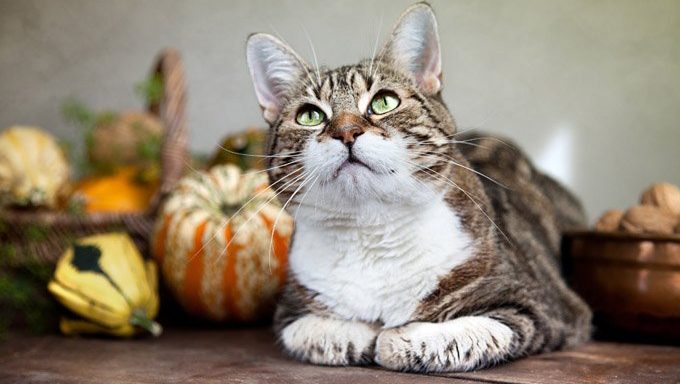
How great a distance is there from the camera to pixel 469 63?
2979mm

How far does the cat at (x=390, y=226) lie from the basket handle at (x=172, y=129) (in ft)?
2.33

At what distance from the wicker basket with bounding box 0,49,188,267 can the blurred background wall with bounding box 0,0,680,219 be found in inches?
38.2

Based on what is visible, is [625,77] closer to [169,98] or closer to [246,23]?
[246,23]

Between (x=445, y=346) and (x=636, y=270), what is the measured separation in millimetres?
657

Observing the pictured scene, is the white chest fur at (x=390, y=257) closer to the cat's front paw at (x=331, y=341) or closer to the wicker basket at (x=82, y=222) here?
the cat's front paw at (x=331, y=341)

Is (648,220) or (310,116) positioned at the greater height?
(310,116)

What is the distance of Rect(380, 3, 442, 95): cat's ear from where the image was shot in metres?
1.41

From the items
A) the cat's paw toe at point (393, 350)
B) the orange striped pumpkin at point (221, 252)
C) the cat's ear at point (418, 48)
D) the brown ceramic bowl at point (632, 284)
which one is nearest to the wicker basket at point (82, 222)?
the orange striped pumpkin at point (221, 252)

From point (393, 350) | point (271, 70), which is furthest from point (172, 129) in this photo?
point (393, 350)

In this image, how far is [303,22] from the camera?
3049 mm

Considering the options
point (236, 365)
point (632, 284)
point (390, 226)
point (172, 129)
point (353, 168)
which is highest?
point (172, 129)

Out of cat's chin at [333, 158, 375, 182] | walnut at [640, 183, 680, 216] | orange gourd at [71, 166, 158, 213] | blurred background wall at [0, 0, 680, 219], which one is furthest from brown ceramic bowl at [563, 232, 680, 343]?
orange gourd at [71, 166, 158, 213]

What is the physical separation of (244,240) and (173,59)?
0.77 meters

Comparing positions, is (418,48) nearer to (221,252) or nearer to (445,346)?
(445,346)
